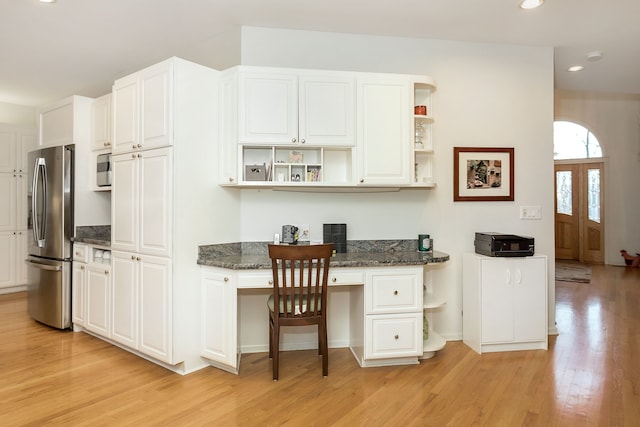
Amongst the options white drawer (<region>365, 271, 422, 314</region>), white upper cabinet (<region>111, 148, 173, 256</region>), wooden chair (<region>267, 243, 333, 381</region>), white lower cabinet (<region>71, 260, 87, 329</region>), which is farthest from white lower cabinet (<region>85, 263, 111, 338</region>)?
white drawer (<region>365, 271, 422, 314</region>)

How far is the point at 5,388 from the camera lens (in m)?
2.60

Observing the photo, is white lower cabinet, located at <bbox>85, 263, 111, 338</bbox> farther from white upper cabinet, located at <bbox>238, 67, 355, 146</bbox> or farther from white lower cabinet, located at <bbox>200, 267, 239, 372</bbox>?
A: white upper cabinet, located at <bbox>238, 67, 355, 146</bbox>

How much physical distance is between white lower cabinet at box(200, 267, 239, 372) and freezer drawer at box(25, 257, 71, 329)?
179 centimetres

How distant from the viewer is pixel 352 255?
10.4ft

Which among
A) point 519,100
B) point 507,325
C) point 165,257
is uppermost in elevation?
point 519,100

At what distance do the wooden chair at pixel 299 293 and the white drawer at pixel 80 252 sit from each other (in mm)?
1966

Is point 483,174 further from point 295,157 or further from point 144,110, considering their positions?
point 144,110

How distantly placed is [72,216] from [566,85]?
5.97 m

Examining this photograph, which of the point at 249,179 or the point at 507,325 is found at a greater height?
the point at 249,179

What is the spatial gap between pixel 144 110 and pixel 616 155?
8.03 metres

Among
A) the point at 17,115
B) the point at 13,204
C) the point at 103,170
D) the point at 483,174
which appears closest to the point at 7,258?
the point at 13,204

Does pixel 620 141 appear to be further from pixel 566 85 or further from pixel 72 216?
pixel 72 216

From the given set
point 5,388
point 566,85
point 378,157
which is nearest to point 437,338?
point 378,157

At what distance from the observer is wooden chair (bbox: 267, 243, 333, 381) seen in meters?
2.61
